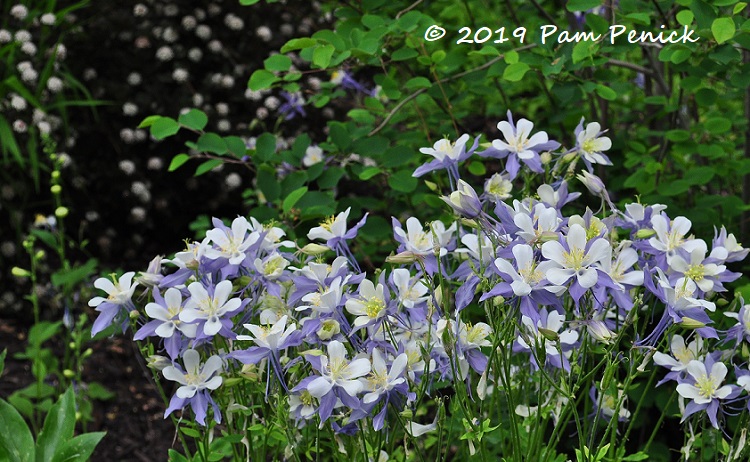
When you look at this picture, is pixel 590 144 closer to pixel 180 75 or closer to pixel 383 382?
pixel 383 382

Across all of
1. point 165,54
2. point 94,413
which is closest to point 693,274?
point 94,413

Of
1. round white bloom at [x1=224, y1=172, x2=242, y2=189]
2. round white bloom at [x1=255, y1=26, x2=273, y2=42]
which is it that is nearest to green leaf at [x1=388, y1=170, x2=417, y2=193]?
round white bloom at [x1=224, y1=172, x2=242, y2=189]

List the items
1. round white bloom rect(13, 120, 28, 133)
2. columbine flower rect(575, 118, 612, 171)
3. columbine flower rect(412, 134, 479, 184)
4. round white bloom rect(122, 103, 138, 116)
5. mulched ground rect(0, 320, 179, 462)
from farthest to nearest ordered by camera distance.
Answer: round white bloom rect(122, 103, 138, 116) < round white bloom rect(13, 120, 28, 133) < mulched ground rect(0, 320, 179, 462) < columbine flower rect(575, 118, 612, 171) < columbine flower rect(412, 134, 479, 184)

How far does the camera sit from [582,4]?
2367mm

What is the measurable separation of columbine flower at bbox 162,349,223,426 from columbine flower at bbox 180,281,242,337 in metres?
0.07

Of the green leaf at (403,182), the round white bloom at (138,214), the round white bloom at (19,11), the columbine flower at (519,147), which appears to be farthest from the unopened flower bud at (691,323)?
the round white bloom at (19,11)

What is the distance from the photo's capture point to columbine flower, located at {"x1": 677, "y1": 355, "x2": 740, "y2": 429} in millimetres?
1597

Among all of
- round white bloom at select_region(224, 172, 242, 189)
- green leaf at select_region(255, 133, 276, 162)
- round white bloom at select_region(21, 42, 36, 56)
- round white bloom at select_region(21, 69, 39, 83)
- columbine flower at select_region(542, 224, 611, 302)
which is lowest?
round white bloom at select_region(224, 172, 242, 189)

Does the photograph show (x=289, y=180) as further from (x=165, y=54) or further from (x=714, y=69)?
(x=165, y=54)

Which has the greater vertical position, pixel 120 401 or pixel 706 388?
pixel 706 388

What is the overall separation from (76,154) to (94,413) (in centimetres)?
143

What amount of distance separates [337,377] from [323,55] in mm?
1081

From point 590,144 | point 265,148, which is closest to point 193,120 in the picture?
point 265,148

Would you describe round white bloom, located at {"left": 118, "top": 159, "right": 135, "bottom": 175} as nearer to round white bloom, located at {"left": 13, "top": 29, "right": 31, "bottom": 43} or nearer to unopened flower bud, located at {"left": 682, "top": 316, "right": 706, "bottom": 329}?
round white bloom, located at {"left": 13, "top": 29, "right": 31, "bottom": 43}
